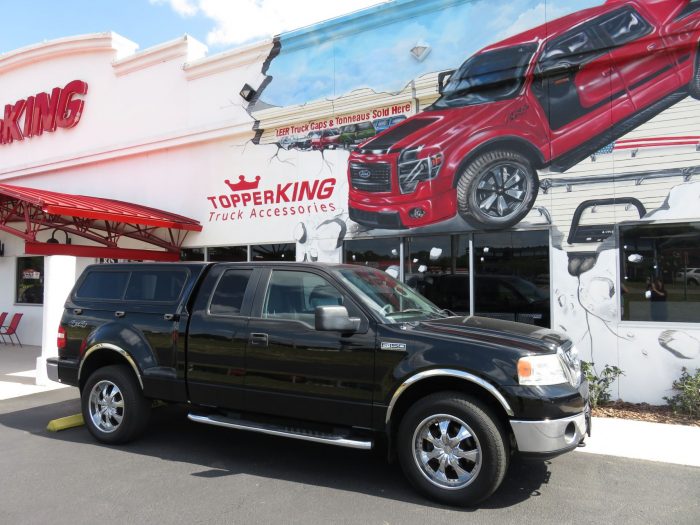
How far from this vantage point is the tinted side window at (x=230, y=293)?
16.9 feet

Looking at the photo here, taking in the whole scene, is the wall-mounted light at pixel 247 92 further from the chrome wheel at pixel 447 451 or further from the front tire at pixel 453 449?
the chrome wheel at pixel 447 451

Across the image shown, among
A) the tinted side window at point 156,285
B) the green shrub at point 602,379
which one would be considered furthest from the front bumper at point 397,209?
the tinted side window at point 156,285

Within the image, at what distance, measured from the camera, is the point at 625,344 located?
24.1ft

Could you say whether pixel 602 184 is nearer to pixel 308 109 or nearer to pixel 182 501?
pixel 308 109

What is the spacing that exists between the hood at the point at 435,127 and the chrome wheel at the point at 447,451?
19.0 feet

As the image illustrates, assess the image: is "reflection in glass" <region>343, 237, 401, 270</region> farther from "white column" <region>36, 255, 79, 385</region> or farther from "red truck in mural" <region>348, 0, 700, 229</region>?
"white column" <region>36, 255, 79, 385</region>

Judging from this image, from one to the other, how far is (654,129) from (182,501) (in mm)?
7426

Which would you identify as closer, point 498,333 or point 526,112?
point 498,333

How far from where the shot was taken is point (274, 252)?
36.0ft

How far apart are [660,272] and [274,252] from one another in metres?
6.91

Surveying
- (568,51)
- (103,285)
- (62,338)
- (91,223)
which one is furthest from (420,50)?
(91,223)

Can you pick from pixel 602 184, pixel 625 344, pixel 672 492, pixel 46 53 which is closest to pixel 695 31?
pixel 602 184

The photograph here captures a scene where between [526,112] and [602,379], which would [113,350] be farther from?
[526,112]

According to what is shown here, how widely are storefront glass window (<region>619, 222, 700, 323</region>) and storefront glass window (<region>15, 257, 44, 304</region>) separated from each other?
13399mm
